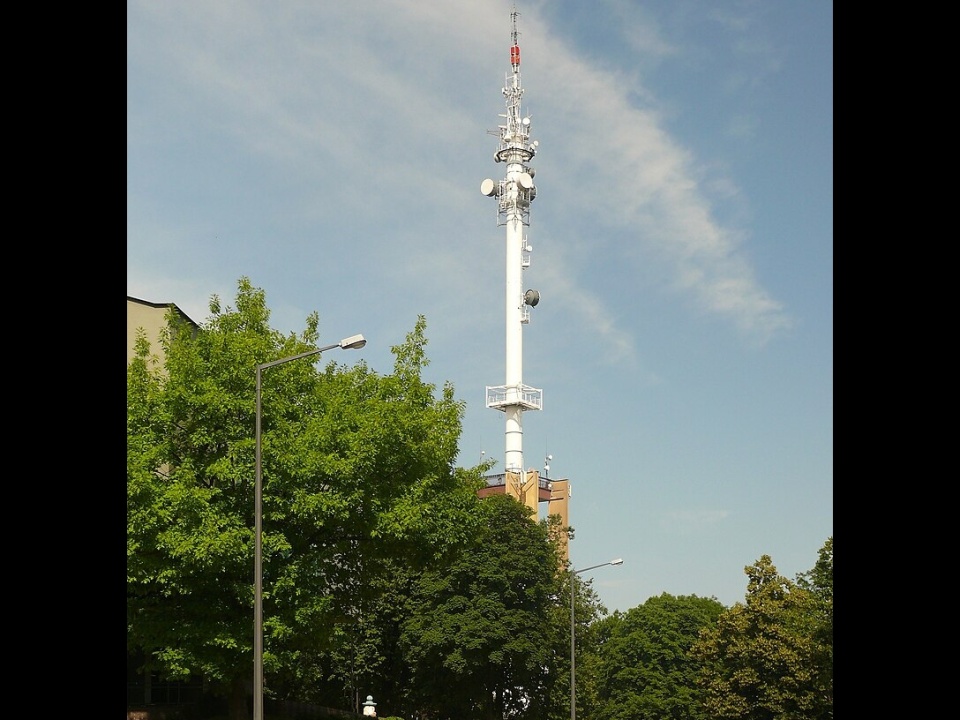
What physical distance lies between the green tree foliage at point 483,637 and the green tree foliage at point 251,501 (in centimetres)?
1527

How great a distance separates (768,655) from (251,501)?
104 ft

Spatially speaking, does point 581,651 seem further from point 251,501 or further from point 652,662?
point 251,501

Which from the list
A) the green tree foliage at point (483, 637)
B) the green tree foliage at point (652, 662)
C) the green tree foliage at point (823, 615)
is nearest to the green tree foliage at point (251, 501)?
the green tree foliage at point (483, 637)

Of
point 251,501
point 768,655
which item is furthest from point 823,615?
point 251,501

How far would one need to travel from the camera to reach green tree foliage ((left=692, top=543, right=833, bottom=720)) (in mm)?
53625

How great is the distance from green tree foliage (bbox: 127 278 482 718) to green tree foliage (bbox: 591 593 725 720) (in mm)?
32901

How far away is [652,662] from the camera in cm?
6844

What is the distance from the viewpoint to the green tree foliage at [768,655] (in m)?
53.6

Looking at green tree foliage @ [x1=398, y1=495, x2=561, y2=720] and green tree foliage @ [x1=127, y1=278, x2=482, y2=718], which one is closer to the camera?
green tree foliage @ [x1=127, y1=278, x2=482, y2=718]

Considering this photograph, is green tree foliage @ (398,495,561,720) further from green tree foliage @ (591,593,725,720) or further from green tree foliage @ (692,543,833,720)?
green tree foliage @ (591,593,725,720)

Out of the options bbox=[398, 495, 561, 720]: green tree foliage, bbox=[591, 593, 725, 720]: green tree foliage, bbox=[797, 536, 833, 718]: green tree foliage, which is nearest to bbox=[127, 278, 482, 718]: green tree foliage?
bbox=[398, 495, 561, 720]: green tree foliage

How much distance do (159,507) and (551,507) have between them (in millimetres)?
62662

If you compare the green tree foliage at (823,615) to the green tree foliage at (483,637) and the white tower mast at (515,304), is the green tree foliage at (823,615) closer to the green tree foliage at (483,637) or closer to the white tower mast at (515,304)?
the green tree foliage at (483,637)
